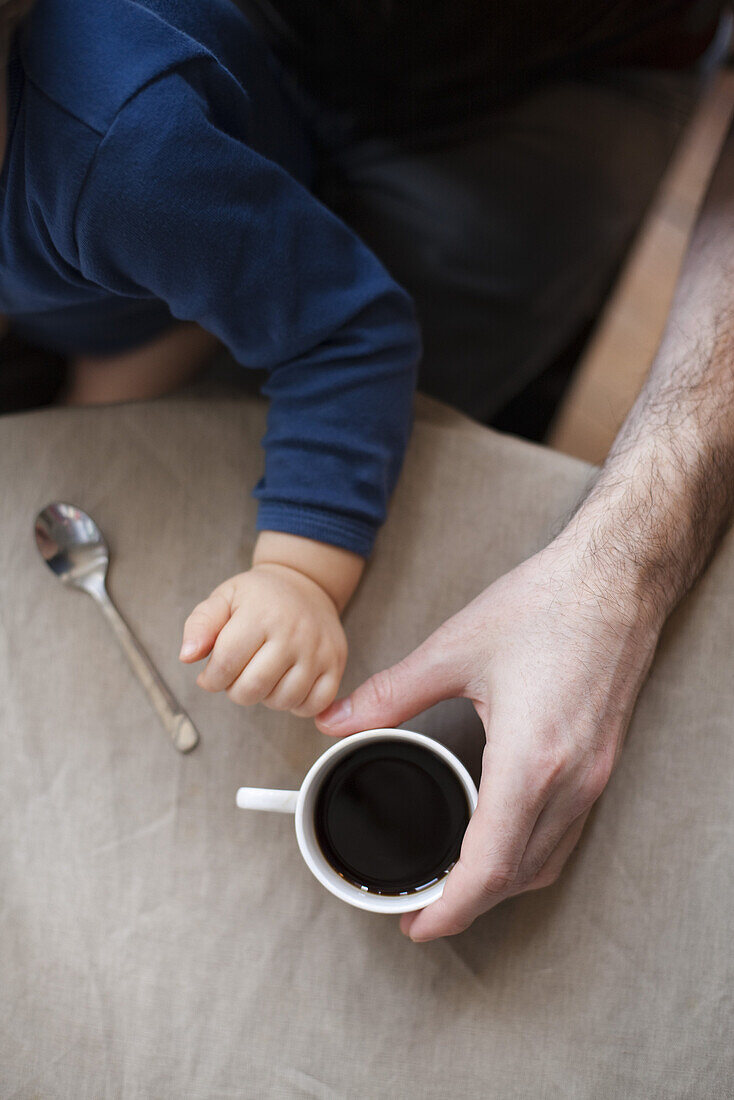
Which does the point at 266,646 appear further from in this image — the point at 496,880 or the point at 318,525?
the point at 496,880

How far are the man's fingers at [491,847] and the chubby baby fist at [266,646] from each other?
0.46 feet

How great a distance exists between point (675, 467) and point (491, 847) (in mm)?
328

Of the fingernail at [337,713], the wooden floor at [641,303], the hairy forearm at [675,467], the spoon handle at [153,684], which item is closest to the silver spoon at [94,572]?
the spoon handle at [153,684]

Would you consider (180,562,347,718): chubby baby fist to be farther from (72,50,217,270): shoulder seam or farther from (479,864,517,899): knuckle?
Answer: (72,50,217,270): shoulder seam

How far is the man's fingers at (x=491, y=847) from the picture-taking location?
17.8 inches

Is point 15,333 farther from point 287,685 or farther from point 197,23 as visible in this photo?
point 287,685

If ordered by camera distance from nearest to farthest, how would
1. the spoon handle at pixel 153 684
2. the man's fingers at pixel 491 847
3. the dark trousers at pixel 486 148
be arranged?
1. the man's fingers at pixel 491 847
2. the spoon handle at pixel 153 684
3. the dark trousers at pixel 486 148

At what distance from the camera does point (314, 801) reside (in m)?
0.48

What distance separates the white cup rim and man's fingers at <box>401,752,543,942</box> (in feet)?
0.04

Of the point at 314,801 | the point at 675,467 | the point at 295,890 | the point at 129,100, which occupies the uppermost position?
the point at 129,100

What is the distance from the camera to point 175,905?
21.1 inches

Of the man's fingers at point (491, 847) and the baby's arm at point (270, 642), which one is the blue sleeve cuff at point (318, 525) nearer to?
the baby's arm at point (270, 642)

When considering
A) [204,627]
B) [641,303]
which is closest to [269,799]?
[204,627]

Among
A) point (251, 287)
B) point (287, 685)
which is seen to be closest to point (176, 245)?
point (251, 287)
